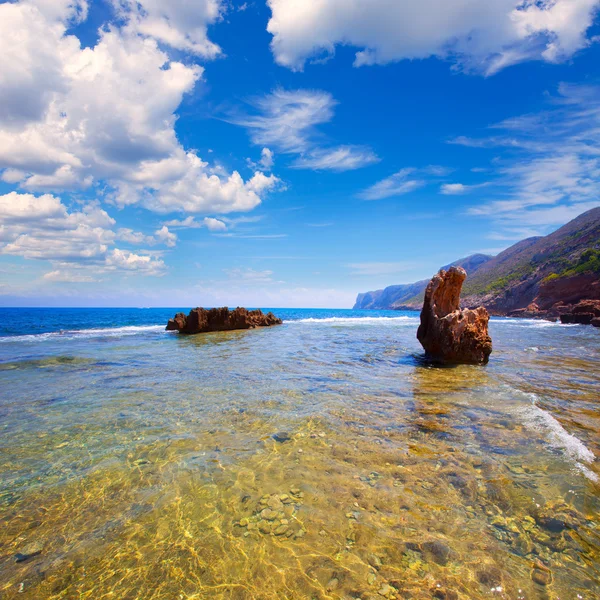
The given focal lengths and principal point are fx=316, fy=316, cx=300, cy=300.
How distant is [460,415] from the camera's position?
8164 millimetres

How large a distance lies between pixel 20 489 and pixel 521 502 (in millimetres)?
7813

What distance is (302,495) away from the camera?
16.0 ft

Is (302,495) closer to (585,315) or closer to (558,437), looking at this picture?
(558,437)

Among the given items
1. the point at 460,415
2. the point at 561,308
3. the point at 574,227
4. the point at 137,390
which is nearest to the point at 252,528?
the point at 460,415

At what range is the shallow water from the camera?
11.3 ft

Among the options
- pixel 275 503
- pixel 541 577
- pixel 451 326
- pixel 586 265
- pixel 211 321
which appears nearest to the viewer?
pixel 541 577

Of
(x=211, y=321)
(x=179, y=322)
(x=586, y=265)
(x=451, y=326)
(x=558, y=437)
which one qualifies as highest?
(x=586, y=265)

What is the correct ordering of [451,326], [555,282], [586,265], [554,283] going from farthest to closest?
1. [554,283]
2. [555,282]
3. [586,265]
4. [451,326]

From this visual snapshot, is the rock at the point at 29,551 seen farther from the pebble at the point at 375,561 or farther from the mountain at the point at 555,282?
the mountain at the point at 555,282

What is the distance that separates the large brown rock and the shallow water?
5.44 m

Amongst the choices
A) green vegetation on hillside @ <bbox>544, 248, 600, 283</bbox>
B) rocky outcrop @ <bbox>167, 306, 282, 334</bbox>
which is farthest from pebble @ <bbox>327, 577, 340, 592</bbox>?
green vegetation on hillside @ <bbox>544, 248, 600, 283</bbox>

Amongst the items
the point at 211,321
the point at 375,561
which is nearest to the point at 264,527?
the point at 375,561

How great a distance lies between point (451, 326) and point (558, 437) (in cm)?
1009

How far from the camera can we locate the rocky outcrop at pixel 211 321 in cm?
3806
